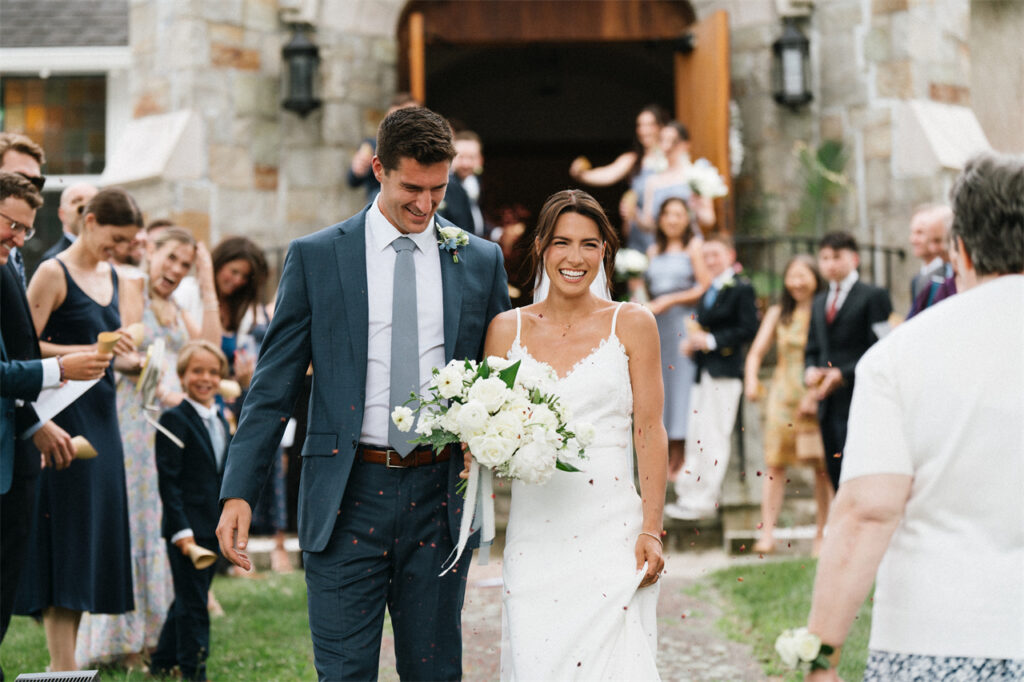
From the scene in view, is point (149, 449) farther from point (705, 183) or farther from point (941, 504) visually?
point (705, 183)

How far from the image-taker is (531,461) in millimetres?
3367

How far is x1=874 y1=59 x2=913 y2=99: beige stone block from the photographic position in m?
11.0

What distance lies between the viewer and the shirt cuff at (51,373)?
4320 mm

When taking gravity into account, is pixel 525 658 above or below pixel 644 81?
below

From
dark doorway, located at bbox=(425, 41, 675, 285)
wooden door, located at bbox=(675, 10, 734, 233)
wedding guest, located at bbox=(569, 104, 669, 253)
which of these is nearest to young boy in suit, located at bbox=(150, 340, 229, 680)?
wedding guest, located at bbox=(569, 104, 669, 253)

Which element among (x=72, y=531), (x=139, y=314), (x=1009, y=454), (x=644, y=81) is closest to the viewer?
(x=1009, y=454)

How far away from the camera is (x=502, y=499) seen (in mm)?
8844

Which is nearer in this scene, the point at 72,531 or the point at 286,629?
the point at 72,531

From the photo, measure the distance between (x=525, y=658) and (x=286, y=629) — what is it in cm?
294

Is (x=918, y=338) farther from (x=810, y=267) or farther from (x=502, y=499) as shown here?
(x=502, y=499)

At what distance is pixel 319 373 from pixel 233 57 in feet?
27.0

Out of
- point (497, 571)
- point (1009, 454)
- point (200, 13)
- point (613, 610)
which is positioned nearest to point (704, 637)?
point (497, 571)

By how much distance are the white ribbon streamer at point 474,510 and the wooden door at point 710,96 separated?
25.9 ft

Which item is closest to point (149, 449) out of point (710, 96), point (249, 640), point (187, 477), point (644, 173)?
point (187, 477)
